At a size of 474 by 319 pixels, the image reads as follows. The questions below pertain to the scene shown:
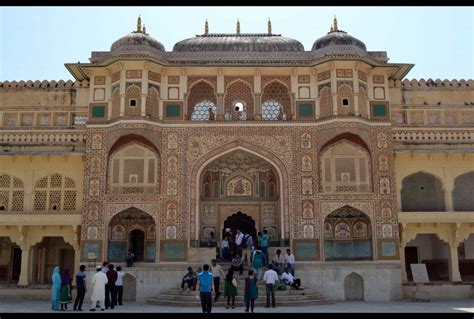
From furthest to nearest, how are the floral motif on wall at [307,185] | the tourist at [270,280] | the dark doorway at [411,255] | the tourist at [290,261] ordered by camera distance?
the dark doorway at [411,255], the floral motif on wall at [307,185], the tourist at [290,261], the tourist at [270,280]

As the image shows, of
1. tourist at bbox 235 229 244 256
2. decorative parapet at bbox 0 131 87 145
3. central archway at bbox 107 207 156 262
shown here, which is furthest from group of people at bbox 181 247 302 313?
decorative parapet at bbox 0 131 87 145

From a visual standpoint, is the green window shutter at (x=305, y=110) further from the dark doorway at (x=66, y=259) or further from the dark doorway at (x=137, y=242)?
the dark doorway at (x=66, y=259)

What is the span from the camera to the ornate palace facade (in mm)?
19438

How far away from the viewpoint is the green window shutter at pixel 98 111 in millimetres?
20391

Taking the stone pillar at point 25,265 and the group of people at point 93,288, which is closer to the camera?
the group of people at point 93,288

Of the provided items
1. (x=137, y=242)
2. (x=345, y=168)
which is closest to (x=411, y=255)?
(x=345, y=168)

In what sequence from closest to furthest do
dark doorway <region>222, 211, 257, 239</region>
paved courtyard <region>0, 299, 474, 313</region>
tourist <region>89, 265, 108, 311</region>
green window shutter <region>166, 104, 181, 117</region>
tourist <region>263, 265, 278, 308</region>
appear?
tourist <region>263, 265, 278, 308</region>, tourist <region>89, 265, 108, 311</region>, paved courtyard <region>0, 299, 474, 313</region>, green window shutter <region>166, 104, 181, 117</region>, dark doorway <region>222, 211, 257, 239</region>

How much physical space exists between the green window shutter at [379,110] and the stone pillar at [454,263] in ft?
17.2

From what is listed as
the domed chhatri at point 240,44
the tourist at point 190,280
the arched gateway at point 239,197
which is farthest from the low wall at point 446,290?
the domed chhatri at point 240,44

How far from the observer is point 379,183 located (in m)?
19.7

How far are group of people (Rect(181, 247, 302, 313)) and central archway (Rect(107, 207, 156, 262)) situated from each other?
10.6 feet

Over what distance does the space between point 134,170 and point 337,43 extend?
342 inches

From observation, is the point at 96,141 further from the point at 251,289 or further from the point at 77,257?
the point at 251,289

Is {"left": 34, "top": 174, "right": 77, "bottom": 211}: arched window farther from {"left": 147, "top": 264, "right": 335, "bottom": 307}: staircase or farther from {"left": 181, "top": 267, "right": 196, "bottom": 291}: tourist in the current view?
{"left": 181, "top": 267, "right": 196, "bottom": 291}: tourist
